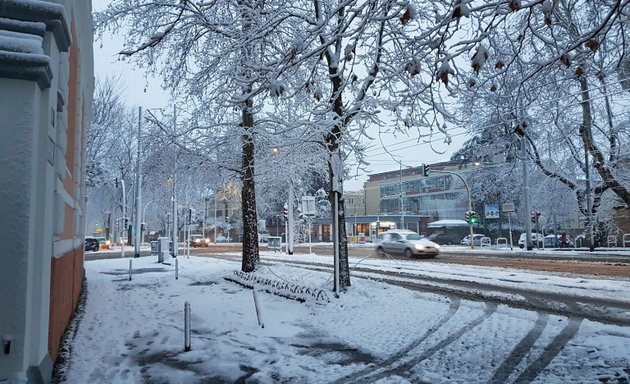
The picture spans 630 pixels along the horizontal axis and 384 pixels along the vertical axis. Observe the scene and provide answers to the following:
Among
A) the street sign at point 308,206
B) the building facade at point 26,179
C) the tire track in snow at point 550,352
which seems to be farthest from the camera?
the street sign at point 308,206

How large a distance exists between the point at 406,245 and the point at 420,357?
777 inches

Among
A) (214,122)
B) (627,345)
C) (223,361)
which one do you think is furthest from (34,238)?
(214,122)

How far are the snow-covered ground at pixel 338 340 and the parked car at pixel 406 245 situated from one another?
13185 mm

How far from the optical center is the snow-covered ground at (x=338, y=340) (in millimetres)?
6039

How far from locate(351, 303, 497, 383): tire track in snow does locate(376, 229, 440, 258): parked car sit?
1617 cm

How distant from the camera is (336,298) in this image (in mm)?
10641

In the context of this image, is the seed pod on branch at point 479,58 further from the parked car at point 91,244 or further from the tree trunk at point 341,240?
the parked car at point 91,244

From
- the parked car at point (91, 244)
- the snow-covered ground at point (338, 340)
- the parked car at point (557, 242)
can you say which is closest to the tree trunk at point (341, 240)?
the snow-covered ground at point (338, 340)

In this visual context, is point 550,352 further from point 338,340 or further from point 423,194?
point 423,194

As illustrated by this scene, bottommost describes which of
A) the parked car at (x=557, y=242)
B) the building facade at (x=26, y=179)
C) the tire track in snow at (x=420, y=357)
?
the tire track in snow at (x=420, y=357)

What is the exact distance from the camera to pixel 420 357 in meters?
6.87

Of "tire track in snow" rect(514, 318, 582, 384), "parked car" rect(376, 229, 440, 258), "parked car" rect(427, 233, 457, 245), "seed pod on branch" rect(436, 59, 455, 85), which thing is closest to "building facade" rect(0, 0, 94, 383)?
"seed pod on branch" rect(436, 59, 455, 85)

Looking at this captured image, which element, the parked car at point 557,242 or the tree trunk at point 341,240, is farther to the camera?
the parked car at point 557,242

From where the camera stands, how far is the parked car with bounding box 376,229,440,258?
25578mm
